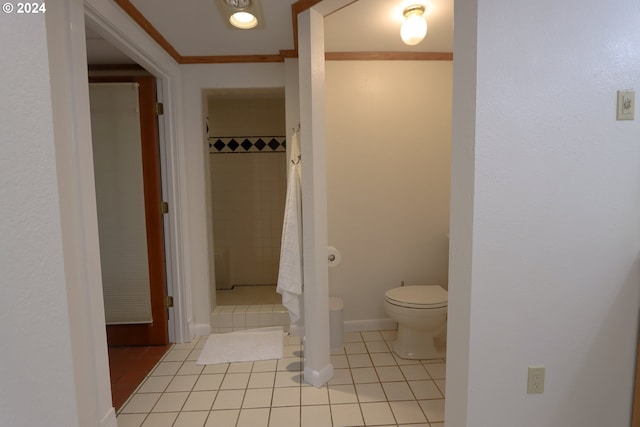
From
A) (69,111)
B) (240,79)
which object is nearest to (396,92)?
(240,79)

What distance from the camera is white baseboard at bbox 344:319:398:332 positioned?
2715 millimetres

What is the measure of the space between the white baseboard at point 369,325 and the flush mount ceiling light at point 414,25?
6.79 feet

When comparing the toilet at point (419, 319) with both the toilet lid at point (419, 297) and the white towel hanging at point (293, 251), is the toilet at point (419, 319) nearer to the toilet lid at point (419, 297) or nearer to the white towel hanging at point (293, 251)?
the toilet lid at point (419, 297)

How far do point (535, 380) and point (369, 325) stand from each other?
1.49 meters

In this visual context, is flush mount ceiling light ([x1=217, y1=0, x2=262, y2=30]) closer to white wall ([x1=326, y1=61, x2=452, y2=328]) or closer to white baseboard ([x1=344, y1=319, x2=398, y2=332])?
white wall ([x1=326, y1=61, x2=452, y2=328])

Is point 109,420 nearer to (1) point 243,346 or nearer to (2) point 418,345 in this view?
(1) point 243,346

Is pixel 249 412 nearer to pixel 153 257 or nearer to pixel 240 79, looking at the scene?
pixel 153 257

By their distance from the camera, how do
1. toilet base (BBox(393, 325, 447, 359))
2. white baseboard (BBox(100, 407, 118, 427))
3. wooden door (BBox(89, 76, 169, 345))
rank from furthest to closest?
wooden door (BBox(89, 76, 169, 345)) → toilet base (BBox(393, 325, 447, 359)) → white baseboard (BBox(100, 407, 118, 427))

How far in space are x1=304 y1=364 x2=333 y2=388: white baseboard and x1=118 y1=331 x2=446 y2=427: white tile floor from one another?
1.4 inches

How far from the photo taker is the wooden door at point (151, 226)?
2383mm

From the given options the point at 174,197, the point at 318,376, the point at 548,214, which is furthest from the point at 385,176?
the point at 174,197

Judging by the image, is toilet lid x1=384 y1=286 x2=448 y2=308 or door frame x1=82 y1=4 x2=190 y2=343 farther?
door frame x1=82 y1=4 x2=190 y2=343

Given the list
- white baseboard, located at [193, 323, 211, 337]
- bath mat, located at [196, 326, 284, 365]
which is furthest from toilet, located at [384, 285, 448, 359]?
white baseboard, located at [193, 323, 211, 337]

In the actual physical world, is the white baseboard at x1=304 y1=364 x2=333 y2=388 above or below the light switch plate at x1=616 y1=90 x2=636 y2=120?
below
